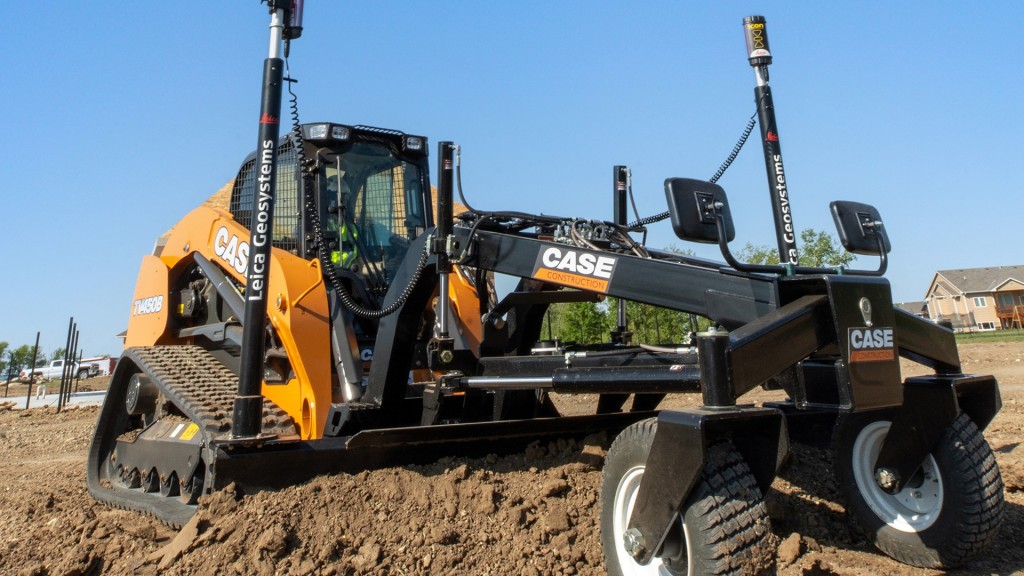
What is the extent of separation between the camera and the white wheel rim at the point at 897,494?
3.89 meters

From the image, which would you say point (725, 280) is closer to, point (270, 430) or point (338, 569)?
point (338, 569)

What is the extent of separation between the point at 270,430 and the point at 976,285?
7200 cm

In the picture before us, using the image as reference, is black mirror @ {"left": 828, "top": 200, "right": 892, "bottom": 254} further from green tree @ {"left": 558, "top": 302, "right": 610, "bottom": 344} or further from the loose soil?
green tree @ {"left": 558, "top": 302, "right": 610, "bottom": 344}

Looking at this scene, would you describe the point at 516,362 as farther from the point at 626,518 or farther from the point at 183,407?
the point at 183,407

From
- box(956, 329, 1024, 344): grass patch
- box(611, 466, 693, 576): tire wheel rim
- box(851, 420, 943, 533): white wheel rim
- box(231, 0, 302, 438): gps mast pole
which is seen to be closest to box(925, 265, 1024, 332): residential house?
box(956, 329, 1024, 344): grass patch

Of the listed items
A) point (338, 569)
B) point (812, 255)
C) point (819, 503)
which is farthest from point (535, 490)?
point (812, 255)

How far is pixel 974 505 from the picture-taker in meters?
3.70

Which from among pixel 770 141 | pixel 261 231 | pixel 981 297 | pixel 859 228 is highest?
pixel 981 297

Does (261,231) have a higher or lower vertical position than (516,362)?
higher

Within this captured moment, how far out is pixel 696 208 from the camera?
3.34 meters

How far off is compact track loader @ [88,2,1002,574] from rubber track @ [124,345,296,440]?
1.0 inches

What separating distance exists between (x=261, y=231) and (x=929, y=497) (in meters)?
3.71

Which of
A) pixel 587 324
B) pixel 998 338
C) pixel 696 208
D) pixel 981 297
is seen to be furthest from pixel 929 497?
pixel 981 297

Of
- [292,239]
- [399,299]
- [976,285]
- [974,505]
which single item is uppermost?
[976,285]
